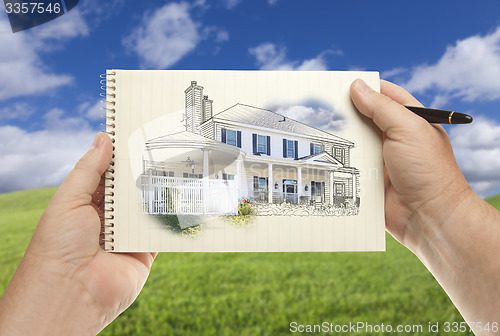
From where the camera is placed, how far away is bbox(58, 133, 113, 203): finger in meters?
2.26

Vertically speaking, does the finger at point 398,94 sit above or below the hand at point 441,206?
above

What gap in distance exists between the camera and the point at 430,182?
2.25m

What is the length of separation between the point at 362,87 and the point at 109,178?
176cm

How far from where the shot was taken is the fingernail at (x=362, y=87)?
7.64 ft

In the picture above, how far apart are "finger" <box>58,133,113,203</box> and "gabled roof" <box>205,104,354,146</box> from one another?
2.45ft

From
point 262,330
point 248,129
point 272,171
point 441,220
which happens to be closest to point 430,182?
point 441,220

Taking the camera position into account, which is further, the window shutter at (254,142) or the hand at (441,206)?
the window shutter at (254,142)

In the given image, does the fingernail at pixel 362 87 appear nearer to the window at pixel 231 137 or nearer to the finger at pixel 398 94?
the finger at pixel 398 94

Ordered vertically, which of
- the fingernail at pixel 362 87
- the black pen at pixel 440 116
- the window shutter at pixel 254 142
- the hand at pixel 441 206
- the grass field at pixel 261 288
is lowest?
the grass field at pixel 261 288

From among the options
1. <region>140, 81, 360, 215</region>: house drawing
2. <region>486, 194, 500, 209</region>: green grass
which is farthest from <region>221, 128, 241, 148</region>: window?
<region>486, 194, 500, 209</region>: green grass

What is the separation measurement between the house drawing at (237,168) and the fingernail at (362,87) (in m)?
0.34

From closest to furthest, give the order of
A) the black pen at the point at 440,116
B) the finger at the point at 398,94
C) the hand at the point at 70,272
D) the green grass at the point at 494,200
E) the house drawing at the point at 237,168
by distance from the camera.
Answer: the hand at the point at 70,272, the black pen at the point at 440,116, the house drawing at the point at 237,168, the finger at the point at 398,94, the green grass at the point at 494,200

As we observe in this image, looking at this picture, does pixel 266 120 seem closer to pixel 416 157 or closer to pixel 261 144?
pixel 261 144

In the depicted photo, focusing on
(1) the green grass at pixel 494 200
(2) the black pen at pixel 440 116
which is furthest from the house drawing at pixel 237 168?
(1) the green grass at pixel 494 200
